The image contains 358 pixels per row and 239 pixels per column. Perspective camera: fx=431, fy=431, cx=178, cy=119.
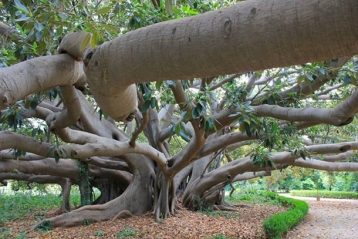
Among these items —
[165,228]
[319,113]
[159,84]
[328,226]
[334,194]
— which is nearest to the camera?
[159,84]

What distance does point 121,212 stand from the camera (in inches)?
378

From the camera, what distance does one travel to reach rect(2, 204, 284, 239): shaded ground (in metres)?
7.93


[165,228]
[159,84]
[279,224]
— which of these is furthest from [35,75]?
[279,224]

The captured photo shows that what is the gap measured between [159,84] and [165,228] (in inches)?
224

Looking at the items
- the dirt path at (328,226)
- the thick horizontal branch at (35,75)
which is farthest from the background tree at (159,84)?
the dirt path at (328,226)

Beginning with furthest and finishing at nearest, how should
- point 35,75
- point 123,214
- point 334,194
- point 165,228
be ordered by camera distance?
point 334,194
point 123,214
point 165,228
point 35,75

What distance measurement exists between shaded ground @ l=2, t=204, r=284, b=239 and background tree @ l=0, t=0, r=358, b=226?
0.45 m

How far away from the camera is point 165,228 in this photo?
8.70 metres

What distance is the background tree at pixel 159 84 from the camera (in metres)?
1.84

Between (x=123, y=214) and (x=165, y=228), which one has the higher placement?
(x=123, y=214)

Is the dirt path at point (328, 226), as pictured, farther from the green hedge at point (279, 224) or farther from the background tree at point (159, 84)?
the background tree at point (159, 84)

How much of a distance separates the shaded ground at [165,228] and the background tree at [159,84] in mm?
446

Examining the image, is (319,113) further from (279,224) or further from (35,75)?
(279,224)

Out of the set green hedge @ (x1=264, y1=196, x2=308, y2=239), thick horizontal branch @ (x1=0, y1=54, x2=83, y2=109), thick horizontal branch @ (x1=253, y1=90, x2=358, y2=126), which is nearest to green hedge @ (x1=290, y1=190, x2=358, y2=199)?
green hedge @ (x1=264, y1=196, x2=308, y2=239)
